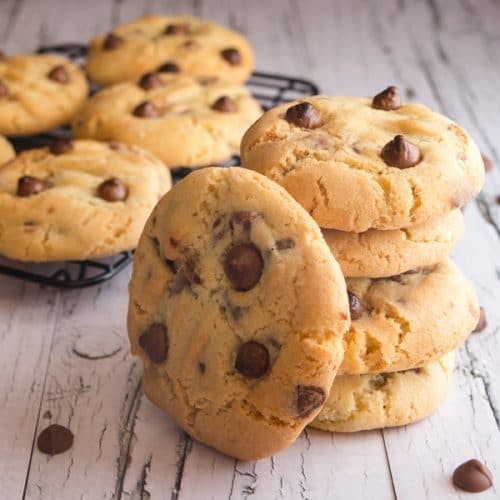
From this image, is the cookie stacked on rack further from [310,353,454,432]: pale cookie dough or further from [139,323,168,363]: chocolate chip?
[139,323,168,363]: chocolate chip

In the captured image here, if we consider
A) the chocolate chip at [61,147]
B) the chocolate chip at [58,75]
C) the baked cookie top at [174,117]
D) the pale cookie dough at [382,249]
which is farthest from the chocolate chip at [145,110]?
the pale cookie dough at [382,249]

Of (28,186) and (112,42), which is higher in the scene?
(28,186)

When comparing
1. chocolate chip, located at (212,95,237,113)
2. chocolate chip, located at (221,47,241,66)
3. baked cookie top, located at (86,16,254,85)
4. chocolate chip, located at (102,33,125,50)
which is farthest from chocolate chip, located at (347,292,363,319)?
chocolate chip, located at (102,33,125,50)

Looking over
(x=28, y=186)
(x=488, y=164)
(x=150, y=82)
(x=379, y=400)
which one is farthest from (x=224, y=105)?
(x=379, y=400)

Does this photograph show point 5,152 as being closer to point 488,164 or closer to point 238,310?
point 238,310

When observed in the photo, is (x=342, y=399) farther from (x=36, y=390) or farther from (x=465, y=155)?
(x=36, y=390)
